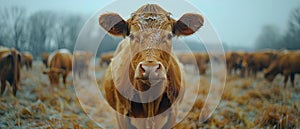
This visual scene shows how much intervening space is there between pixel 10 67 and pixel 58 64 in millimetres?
1402

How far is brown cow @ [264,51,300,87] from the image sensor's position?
532 cm

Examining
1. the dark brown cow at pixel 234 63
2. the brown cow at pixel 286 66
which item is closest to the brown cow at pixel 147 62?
the brown cow at pixel 286 66

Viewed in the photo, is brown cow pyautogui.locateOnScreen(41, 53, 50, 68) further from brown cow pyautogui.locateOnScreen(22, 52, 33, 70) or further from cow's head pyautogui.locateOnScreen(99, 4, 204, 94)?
cow's head pyautogui.locateOnScreen(99, 4, 204, 94)

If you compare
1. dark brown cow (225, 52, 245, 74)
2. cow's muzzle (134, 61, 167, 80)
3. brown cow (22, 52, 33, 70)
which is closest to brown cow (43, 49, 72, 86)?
brown cow (22, 52, 33, 70)

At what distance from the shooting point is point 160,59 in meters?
1.93

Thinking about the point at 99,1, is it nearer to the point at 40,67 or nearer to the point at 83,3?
the point at 83,3

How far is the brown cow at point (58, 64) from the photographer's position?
5.11 m

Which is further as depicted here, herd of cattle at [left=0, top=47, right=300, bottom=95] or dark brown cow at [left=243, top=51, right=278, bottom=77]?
dark brown cow at [left=243, top=51, right=278, bottom=77]

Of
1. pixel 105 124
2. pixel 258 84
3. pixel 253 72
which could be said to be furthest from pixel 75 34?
pixel 253 72

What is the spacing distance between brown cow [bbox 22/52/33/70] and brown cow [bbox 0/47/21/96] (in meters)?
0.10

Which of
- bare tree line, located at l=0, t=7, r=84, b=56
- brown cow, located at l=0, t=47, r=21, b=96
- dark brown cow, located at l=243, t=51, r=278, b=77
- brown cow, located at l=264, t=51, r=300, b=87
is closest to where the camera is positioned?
bare tree line, located at l=0, t=7, r=84, b=56

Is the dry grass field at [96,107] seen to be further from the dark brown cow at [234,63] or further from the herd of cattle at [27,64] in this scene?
the dark brown cow at [234,63]

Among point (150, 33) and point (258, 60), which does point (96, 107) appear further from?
point (258, 60)

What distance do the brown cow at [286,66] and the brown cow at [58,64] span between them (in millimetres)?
4326
